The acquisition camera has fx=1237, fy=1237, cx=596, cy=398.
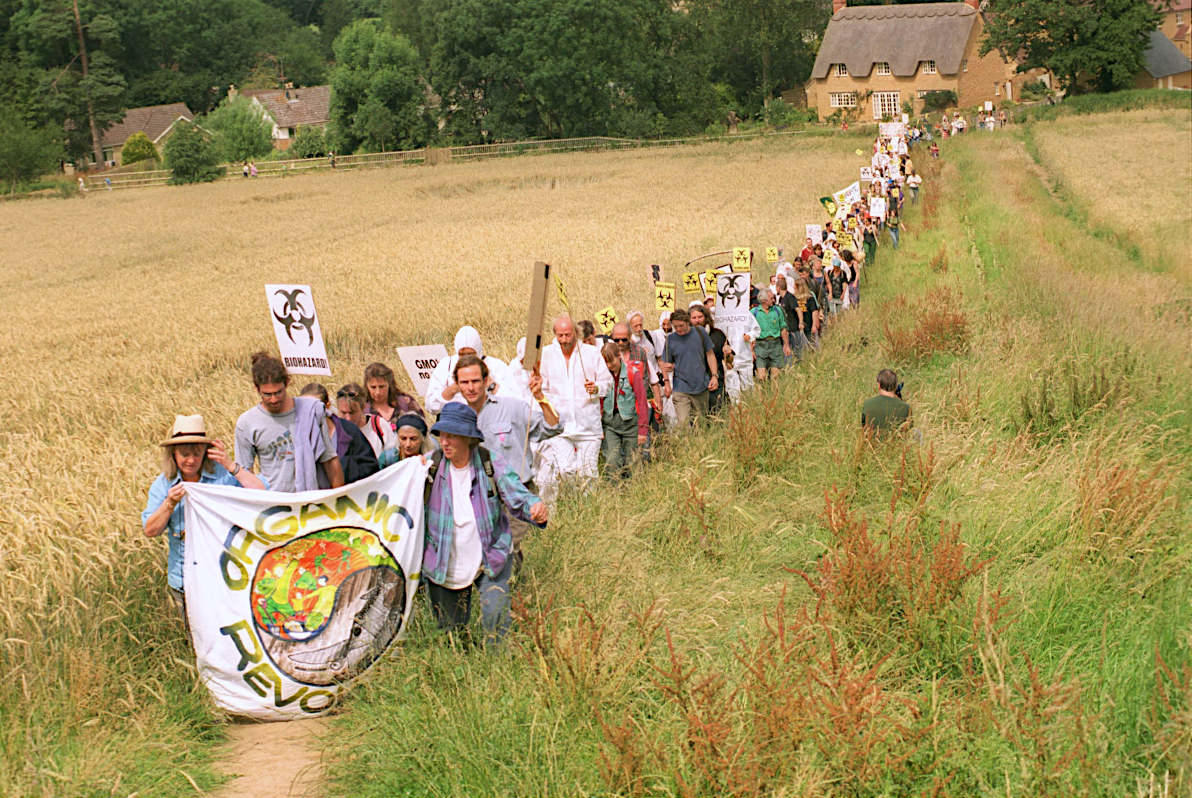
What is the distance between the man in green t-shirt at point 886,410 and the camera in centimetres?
936

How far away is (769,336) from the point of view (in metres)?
13.3

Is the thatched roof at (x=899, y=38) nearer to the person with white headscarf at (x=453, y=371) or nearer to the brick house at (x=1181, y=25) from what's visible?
the brick house at (x=1181, y=25)

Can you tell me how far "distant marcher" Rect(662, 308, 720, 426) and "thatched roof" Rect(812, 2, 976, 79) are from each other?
83.8 meters

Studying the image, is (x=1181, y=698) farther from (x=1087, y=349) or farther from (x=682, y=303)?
(x=682, y=303)

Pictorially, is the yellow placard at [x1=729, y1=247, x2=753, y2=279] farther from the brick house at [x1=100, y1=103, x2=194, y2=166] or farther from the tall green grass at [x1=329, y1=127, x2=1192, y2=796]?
the brick house at [x1=100, y1=103, x2=194, y2=166]

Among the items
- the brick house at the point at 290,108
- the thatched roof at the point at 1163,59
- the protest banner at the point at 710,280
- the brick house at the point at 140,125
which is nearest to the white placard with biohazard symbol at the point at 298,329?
the protest banner at the point at 710,280

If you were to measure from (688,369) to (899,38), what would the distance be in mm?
86176

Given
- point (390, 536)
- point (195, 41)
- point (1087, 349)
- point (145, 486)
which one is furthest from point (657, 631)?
point (195, 41)

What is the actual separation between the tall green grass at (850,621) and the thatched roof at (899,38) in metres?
83.2

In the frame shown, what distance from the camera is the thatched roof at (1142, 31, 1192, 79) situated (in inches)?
3597

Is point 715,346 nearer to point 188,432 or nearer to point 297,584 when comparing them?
point 297,584

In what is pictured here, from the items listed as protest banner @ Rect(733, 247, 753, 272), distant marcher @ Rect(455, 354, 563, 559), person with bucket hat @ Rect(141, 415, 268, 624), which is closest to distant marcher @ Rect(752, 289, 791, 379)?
protest banner @ Rect(733, 247, 753, 272)

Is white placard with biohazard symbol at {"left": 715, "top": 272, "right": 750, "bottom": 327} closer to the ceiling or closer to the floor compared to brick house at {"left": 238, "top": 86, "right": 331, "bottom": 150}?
closer to the floor

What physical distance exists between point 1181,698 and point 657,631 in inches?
99.3
